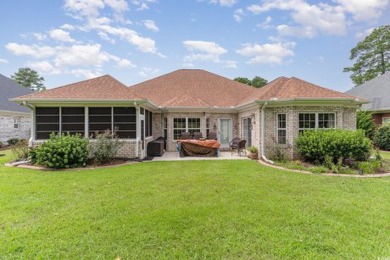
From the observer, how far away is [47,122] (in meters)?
10.8

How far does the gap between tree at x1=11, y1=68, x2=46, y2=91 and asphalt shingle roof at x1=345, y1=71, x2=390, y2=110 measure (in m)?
56.2

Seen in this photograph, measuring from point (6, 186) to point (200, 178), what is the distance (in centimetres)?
575

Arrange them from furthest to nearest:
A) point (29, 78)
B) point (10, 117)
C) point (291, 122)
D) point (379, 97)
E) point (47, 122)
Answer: point (29, 78) < point (10, 117) < point (379, 97) < point (47, 122) < point (291, 122)

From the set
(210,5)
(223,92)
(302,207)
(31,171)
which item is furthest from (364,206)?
(223,92)

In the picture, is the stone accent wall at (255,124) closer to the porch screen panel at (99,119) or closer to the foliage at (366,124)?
the porch screen panel at (99,119)

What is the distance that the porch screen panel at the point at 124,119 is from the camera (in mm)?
11094

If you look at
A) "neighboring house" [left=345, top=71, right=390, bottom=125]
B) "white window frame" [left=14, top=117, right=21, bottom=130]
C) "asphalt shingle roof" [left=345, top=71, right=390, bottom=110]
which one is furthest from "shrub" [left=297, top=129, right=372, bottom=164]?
"white window frame" [left=14, top=117, right=21, bottom=130]

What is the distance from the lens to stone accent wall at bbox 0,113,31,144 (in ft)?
59.6

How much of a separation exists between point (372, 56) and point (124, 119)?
3759 cm

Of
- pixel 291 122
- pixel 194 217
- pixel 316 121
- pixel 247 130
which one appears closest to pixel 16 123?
pixel 247 130

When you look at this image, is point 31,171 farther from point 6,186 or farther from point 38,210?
point 38,210

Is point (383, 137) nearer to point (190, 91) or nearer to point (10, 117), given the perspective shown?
point (190, 91)

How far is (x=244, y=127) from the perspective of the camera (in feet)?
48.4

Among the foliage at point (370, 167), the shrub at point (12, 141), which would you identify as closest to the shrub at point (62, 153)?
the foliage at point (370, 167)
